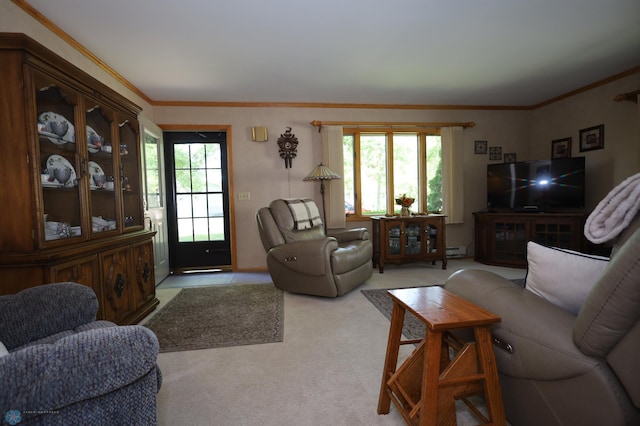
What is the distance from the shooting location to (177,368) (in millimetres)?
1756

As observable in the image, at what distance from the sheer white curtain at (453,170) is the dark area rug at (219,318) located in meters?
2.77

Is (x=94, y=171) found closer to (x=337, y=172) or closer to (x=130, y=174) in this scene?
(x=130, y=174)

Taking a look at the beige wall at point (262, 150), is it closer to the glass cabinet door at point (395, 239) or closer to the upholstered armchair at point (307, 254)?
the glass cabinet door at point (395, 239)

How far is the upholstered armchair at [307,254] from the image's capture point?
9.24 ft

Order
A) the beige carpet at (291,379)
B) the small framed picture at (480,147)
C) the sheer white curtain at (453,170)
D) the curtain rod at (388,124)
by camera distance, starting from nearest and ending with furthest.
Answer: the beige carpet at (291,379) < the curtain rod at (388,124) < the sheer white curtain at (453,170) < the small framed picture at (480,147)

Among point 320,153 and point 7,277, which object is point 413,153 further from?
point 7,277

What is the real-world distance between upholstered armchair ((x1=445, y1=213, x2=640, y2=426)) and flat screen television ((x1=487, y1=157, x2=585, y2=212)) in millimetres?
3257

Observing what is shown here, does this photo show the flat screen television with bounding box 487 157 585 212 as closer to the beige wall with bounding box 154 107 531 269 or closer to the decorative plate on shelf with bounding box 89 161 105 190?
the beige wall with bounding box 154 107 531 269

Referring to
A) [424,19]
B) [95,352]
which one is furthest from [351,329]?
[424,19]

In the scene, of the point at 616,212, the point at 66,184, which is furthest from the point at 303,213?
the point at 616,212

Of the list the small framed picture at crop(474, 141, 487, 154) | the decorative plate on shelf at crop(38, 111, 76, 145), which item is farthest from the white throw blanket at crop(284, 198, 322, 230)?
the small framed picture at crop(474, 141, 487, 154)

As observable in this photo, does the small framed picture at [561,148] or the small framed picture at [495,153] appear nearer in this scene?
the small framed picture at [561,148]

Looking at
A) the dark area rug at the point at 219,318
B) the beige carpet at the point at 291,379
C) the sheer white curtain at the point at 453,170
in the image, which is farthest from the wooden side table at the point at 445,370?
the sheer white curtain at the point at 453,170

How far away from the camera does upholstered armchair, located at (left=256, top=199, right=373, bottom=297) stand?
2.82 m
